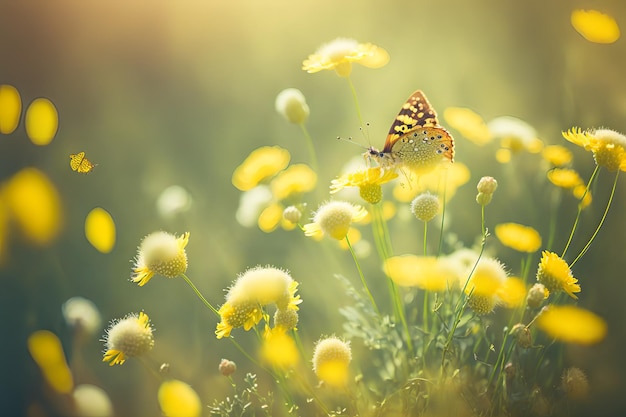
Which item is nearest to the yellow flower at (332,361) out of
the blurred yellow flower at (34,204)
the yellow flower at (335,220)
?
the yellow flower at (335,220)

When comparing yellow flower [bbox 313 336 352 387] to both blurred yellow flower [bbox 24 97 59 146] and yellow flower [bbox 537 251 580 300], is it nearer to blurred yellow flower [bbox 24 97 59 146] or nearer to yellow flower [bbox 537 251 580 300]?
yellow flower [bbox 537 251 580 300]

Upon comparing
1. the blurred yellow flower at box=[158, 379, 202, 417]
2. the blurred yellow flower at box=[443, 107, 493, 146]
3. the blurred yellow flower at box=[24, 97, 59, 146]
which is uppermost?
the blurred yellow flower at box=[24, 97, 59, 146]

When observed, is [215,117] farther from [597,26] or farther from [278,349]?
[597,26]

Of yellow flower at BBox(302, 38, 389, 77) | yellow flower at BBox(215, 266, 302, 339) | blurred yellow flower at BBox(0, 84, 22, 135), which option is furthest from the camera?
blurred yellow flower at BBox(0, 84, 22, 135)

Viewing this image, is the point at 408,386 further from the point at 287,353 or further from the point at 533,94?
the point at 533,94

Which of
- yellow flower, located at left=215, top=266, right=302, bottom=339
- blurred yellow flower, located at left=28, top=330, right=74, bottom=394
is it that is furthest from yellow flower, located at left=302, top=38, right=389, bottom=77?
blurred yellow flower, located at left=28, top=330, right=74, bottom=394

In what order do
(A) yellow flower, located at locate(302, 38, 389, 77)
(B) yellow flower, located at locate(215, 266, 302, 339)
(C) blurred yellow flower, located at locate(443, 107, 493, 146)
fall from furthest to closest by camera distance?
(C) blurred yellow flower, located at locate(443, 107, 493, 146) < (A) yellow flower, located at locate(302, 38, 389, 77) < (B) yellow flower, located at locate(215, 266, 302, 339)
